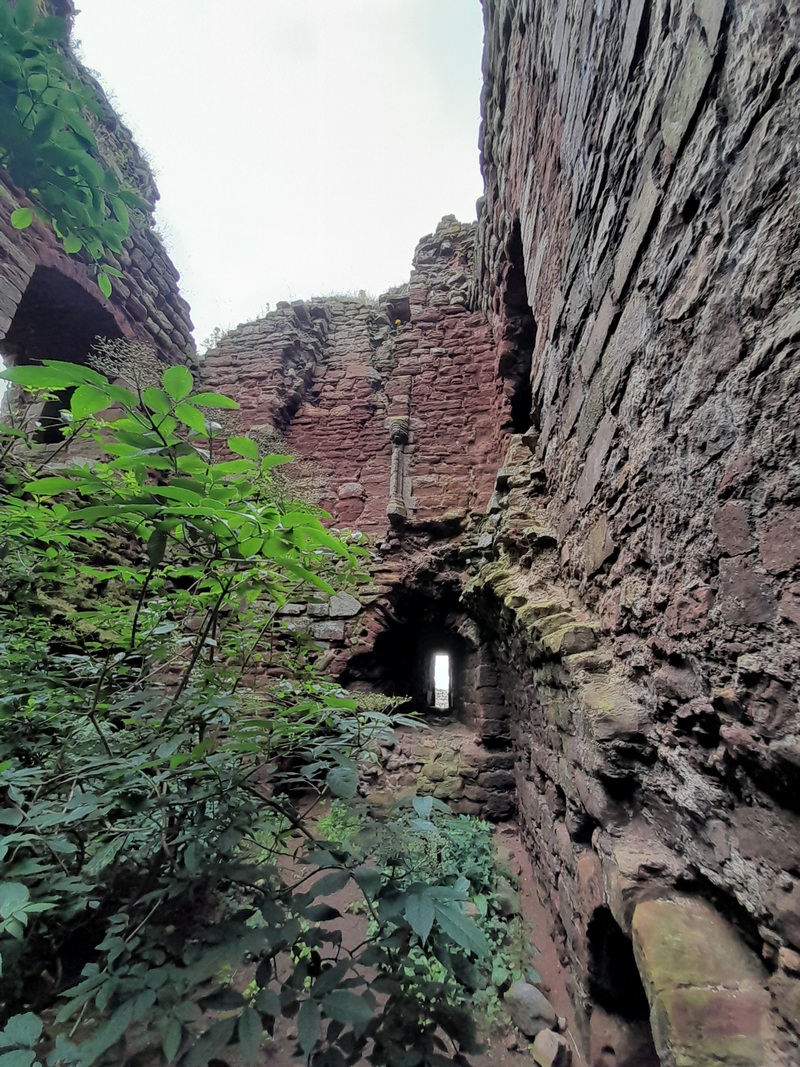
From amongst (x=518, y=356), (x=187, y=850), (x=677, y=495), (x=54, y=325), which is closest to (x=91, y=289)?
(x=54, y=325)

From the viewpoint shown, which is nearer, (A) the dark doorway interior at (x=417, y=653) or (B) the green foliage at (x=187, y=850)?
(B) the green foliage at (x=187, y=850)

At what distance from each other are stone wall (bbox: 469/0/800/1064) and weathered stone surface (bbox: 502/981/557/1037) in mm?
253

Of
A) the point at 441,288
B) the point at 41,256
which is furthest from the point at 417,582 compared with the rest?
the point at 41,256

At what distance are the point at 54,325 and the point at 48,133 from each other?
18.0ft

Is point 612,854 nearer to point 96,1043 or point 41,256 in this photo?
point 96,1043

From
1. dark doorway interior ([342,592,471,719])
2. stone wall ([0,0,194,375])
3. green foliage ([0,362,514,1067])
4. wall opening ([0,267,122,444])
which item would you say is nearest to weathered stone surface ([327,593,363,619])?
dark doorway interior ([342,592,471,719])

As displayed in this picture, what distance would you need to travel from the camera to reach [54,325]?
204 inches

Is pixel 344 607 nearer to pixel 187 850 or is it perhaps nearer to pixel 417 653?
pixel 417 653

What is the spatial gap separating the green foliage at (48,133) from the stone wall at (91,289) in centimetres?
348

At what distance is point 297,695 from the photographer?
1.65 metres

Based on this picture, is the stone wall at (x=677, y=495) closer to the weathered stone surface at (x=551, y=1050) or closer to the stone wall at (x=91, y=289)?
the weathered stone surface at (x=551, y=1050)

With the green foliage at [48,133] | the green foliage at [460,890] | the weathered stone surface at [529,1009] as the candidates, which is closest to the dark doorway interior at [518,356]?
the green foliage at [460,890]

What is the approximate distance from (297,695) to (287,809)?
475 millimetres

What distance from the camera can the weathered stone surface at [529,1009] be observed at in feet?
5.61
